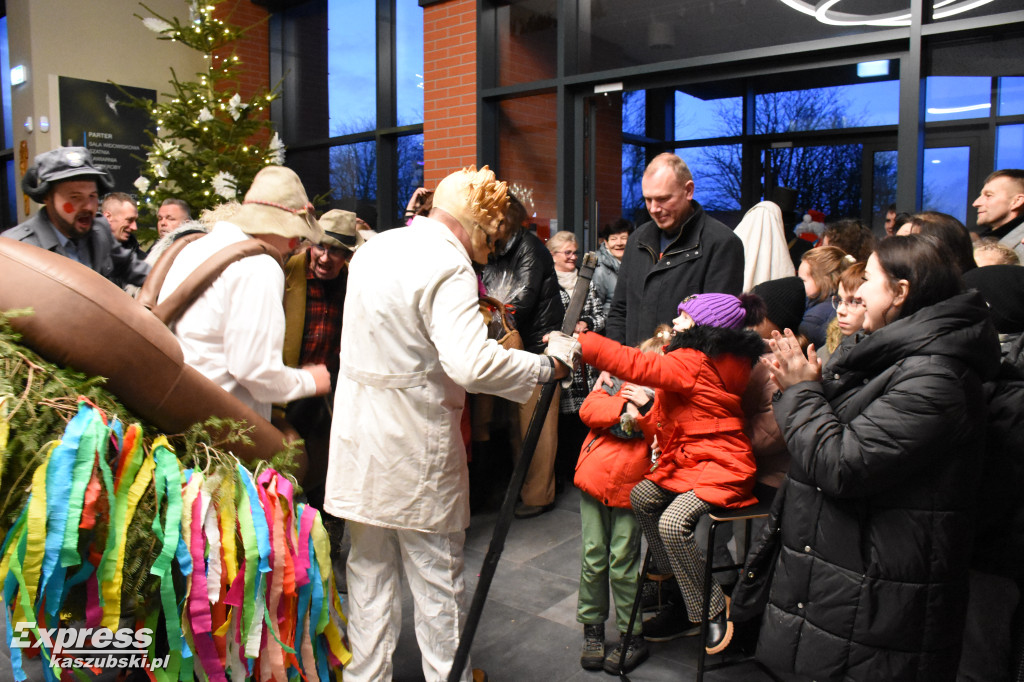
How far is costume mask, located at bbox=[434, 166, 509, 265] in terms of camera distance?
2596 millimetres

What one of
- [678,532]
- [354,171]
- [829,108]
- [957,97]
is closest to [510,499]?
[678,532]

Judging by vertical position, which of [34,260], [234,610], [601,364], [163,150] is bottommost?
[234,610]

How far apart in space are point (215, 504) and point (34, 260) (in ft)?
2.77

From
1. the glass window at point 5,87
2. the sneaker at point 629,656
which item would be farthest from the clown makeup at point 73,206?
the glass window at point 5,87

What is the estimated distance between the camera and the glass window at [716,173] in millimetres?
8203

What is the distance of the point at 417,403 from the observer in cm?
257

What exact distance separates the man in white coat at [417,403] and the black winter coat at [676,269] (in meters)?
1.22

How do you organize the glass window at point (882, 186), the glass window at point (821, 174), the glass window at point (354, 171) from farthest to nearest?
the glass window at point (354, 171)
the glass window at point (821, 174)
the glass window at point (882, 186)

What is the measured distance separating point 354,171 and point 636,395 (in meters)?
6.96

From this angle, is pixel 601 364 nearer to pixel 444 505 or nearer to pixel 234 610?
pixel 444 505

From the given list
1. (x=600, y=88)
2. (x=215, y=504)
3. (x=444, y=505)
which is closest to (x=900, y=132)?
(x=600, y=88)

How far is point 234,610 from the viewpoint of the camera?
2.27 metres

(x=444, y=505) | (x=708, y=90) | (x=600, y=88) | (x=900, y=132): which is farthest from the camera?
(x=708, y=90)

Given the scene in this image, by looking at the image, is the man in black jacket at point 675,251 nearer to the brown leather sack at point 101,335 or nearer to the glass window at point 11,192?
the brown leather sack at point 101,335
